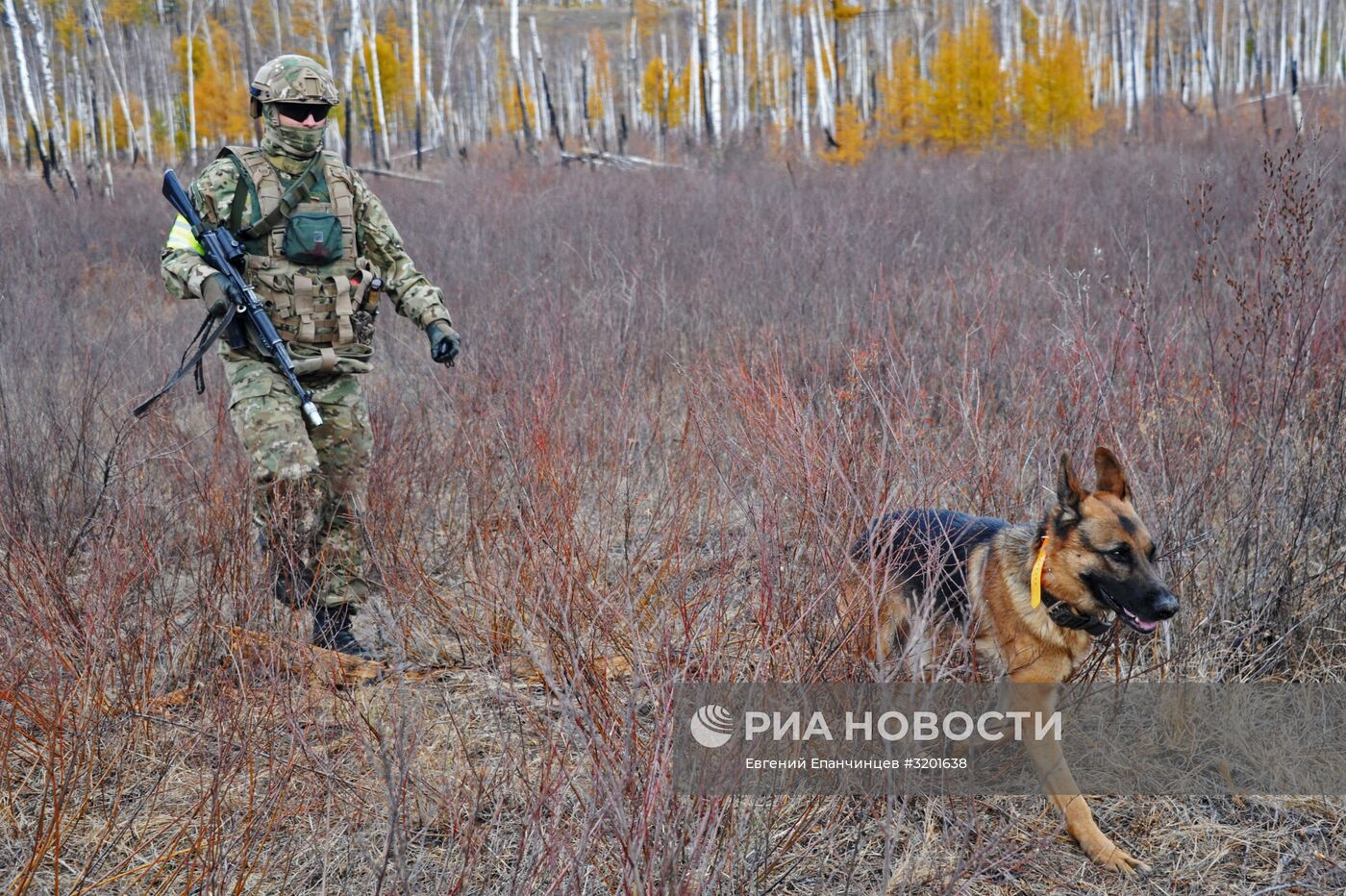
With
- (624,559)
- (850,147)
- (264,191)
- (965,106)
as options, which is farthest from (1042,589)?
(965,106)

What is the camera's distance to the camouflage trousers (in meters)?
2.98

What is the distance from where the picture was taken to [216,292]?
3.00 metres

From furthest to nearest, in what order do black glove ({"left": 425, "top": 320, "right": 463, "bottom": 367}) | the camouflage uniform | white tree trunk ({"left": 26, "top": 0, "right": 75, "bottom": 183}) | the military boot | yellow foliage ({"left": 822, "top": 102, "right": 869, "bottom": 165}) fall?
yellow foliage ({"left": 822, "top": 102, "right": 869, "bottom": 165})
white tree trunk ({"left": 26, "top": 0, "right": 75, "bottom": 183})
black glove ({"left": 425, "top": 320, "right": 463, "bottom": 367})
the camouflage uniform
the military boot

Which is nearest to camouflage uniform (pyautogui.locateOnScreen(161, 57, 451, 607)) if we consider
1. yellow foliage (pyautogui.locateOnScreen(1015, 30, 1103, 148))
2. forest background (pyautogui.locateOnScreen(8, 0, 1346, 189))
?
forest background (pyautogui.locateOnScreen(8, 0, 1346, 189))

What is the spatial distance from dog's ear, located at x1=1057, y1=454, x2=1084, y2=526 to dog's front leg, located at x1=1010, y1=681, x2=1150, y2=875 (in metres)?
0.38

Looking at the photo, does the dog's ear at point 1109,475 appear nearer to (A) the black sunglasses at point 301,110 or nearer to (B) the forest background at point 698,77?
(A) the black sunglasses at point 301,110

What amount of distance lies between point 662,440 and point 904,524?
1.74 meters

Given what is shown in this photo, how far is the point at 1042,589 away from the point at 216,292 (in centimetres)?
250

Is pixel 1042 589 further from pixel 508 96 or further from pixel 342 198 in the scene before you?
pixel 508 96

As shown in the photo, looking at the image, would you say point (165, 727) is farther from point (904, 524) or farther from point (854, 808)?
point (904, 524)

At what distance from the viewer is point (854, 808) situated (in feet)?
6.59

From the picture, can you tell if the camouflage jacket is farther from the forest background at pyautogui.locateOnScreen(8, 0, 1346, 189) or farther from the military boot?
the forest background at pyautogui.locateOnScreen(8, 0, 1346, 189)

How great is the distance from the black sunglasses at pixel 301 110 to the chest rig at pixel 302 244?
0.14 m

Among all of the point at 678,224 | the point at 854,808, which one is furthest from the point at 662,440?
the point at 678,224
